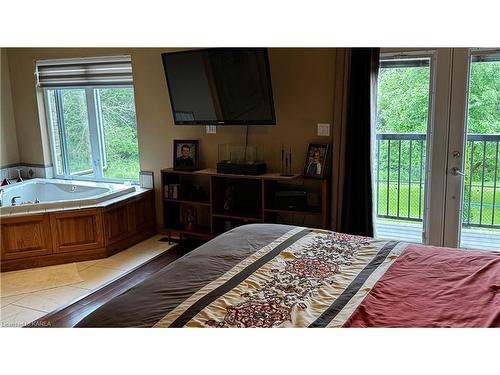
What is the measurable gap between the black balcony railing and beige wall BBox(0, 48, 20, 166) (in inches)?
173

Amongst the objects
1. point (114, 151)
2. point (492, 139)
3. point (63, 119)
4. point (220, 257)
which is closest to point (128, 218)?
point (114, 151)

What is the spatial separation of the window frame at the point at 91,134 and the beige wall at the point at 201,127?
0.46 ft

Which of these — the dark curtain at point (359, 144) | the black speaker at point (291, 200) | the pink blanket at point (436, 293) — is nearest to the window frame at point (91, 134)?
the black speaker at point (291, 200)

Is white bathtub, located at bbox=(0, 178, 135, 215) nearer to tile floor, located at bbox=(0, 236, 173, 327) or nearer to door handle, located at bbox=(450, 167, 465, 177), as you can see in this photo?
tile floor, located at bbox=(0, 236, 173, 327)

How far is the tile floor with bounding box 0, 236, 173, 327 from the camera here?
298 centimetres

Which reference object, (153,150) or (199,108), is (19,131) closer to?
(153,150)

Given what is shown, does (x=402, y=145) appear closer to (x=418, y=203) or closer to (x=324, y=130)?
(x=418, y=203)

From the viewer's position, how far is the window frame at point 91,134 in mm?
5048

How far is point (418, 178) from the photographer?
3.55 meters

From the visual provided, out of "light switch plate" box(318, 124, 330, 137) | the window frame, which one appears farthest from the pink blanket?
the window frame

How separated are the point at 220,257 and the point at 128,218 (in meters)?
2.69

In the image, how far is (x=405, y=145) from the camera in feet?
11.6

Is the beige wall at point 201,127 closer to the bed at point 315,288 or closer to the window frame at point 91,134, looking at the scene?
the window frame at point 91,134

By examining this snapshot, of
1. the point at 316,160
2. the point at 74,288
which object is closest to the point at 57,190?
the point at 74,288
